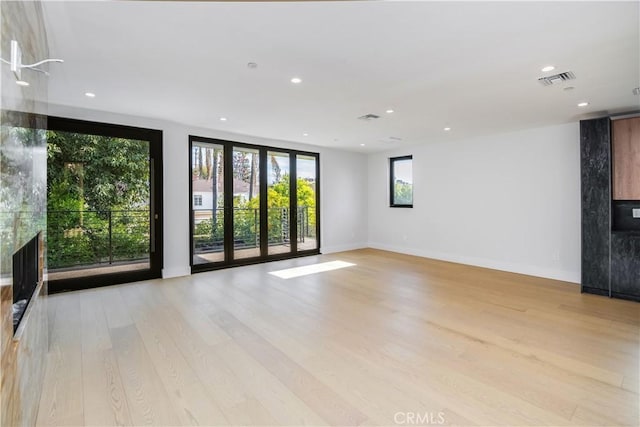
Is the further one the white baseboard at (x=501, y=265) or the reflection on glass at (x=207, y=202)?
the reflection on glass at (x=207, y=202)

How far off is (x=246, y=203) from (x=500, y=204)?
4738 millimetres

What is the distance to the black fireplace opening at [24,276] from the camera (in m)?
A: 1.42

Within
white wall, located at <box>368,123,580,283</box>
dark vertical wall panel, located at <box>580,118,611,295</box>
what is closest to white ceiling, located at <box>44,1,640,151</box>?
dark vertical wall panel, located at <box>580,118,611,295</box>

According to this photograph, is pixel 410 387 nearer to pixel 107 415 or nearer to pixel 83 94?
pixel 107 415

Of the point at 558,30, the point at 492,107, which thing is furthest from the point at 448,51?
the point at 492,107

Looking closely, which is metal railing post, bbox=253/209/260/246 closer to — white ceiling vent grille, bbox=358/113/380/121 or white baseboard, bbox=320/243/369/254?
white baseboard, bbox=320/243/369/254

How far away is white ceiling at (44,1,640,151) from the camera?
2043 mm

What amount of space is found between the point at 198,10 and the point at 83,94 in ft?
8.34

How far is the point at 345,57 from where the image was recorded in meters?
2.63

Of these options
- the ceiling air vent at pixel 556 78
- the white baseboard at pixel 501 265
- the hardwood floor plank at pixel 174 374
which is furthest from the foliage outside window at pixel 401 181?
the hardwood floor plank at pixel 174 374

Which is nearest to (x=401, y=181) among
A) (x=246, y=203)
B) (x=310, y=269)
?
(x=310, y=269)

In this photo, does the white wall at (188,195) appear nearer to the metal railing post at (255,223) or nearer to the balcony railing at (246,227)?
the balcony railing at (246,227)

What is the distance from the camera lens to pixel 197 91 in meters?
3.46

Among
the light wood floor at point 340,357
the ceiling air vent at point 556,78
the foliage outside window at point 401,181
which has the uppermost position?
the ceiling air vent at point 556,78
